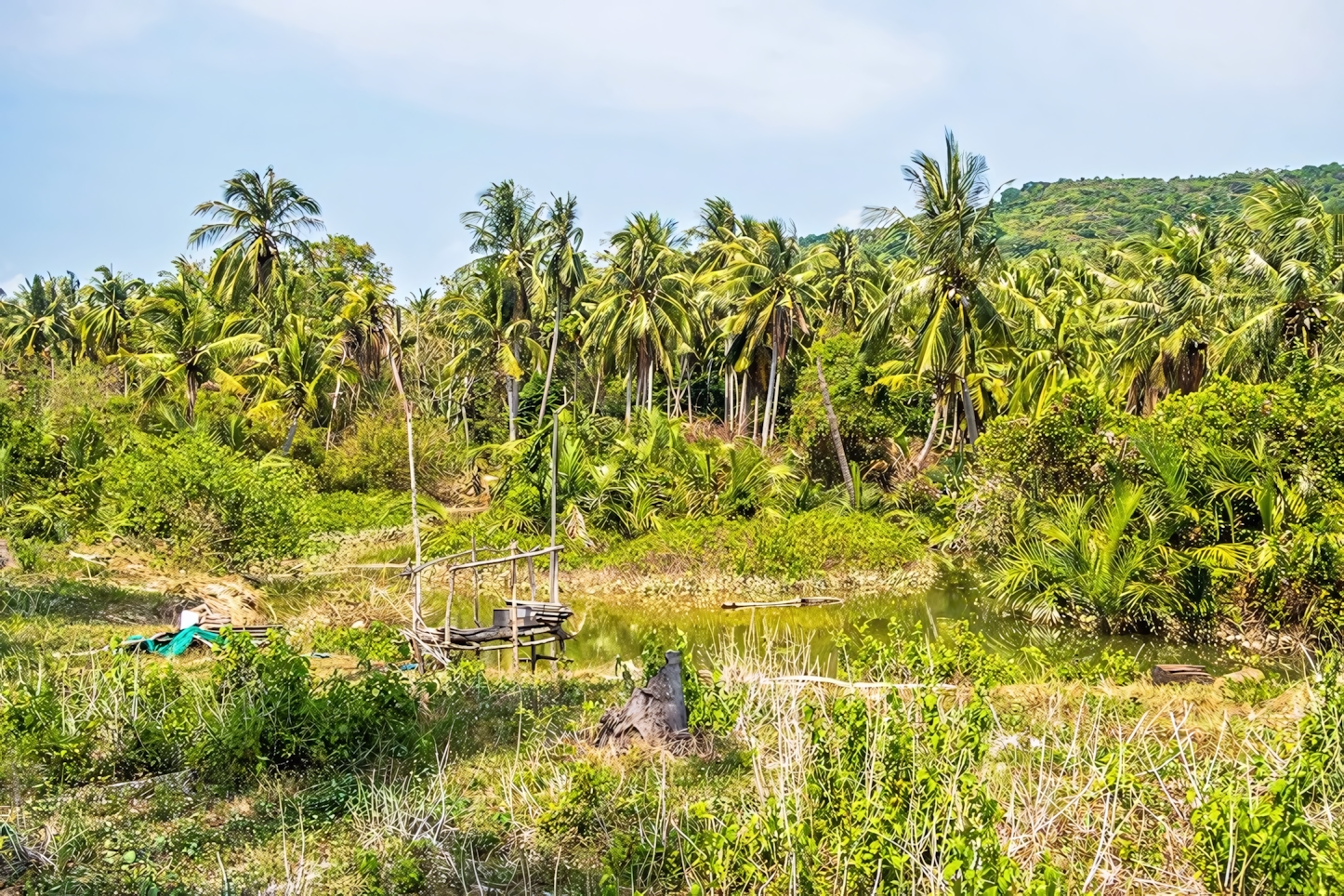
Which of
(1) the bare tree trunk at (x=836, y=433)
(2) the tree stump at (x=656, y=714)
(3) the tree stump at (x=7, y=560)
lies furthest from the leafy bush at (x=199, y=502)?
(1) the bare tree trunk at (x=836, y=433)

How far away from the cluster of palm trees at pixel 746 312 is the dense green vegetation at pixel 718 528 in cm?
16

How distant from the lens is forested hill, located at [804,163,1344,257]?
274ft

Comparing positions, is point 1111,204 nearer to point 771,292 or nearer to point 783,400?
point 783,400

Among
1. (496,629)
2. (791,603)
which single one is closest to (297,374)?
(791,603)

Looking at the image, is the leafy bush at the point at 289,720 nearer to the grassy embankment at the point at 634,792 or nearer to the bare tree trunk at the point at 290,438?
the grassy embankment at the point at 634,792

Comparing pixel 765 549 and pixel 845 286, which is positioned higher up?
pixel 845 286

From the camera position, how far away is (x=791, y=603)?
1767cm

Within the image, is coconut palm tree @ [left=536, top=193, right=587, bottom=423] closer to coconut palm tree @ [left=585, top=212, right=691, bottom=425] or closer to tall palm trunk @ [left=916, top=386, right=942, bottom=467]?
coconut palm tree @ [left=585, top=212, right=691, bottom=425]

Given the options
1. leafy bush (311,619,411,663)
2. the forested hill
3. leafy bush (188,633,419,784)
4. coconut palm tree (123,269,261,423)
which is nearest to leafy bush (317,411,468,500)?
coconut palm tree (123,269,261,423)

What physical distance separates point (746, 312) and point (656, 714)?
22.1m

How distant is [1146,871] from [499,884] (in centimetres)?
312

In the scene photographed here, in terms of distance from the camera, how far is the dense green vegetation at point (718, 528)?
15.9ft

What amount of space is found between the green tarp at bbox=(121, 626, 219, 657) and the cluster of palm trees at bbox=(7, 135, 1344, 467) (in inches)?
311

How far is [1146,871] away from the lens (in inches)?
181
